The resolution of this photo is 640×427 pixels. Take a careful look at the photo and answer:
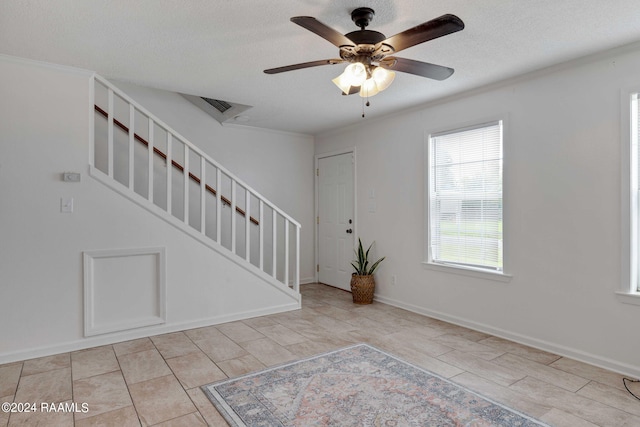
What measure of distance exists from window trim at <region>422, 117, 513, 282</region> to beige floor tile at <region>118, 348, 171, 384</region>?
2.71 metres

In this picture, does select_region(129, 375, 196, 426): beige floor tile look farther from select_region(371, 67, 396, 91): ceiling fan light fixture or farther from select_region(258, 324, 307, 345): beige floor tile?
select_region(371, 67, 396, 91): ceiling fan light fixture

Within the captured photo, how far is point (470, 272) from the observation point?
355cm

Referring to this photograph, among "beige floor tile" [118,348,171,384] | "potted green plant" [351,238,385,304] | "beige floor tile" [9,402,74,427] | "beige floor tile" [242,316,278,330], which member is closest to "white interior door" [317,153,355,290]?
"potted green plant" [351,238,385,304]

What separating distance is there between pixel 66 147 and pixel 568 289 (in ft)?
13.6

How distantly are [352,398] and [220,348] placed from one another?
131 centimetres

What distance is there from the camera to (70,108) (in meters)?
2.98

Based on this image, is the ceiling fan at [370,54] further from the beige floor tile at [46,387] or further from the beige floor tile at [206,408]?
the beige floor tile at [46,387]

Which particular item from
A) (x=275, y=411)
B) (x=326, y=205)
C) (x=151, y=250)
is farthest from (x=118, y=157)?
(x=275, y=411)

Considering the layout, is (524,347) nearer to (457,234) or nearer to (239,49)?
(457,234)

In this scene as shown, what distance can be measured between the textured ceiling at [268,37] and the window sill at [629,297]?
1.71m

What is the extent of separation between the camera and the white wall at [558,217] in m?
2.63

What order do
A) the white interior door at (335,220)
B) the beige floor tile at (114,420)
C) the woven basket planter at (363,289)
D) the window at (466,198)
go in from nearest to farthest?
the beige floor tile at (114,420), the window at (466,198), the woven basket planter at (363,289), the white interior door at (335,220)

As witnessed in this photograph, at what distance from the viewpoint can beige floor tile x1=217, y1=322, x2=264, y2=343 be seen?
330 centimetres

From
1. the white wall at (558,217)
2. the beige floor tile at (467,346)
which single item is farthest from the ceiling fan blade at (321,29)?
the beige floor tile at (467,346)
